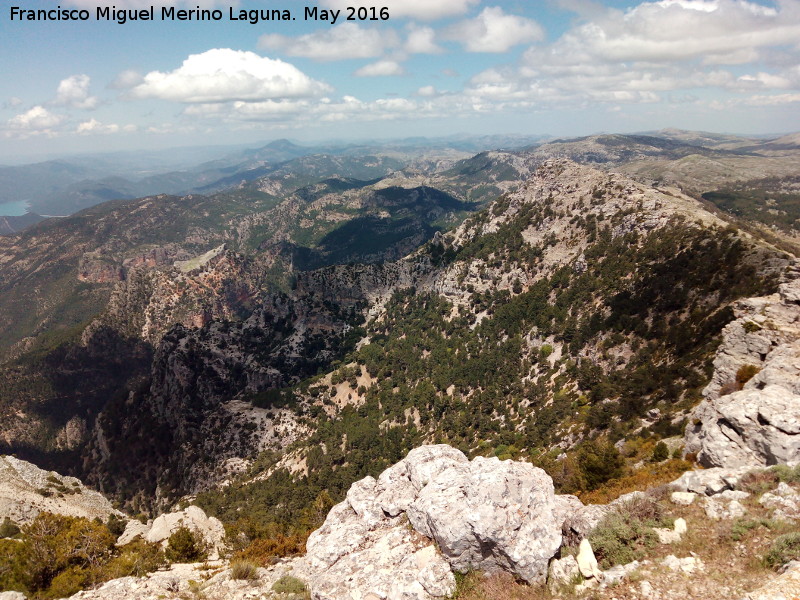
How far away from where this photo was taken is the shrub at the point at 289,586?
24609 millimetres

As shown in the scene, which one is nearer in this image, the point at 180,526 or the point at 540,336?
the point at 180,526

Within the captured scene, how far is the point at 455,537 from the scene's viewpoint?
2177 centimetres

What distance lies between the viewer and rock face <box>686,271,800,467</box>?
27.3 meters

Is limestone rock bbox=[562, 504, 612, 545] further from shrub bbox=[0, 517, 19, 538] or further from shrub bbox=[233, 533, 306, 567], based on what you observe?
shrub bbox=[0, 517, 19, 538]

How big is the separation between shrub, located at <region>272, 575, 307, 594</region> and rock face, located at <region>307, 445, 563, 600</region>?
0.73 meters

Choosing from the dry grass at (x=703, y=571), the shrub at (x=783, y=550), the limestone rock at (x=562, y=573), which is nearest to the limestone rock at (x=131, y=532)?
the dry grass at (x=703, y=571)

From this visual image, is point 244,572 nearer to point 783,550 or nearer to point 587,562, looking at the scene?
point 587,562

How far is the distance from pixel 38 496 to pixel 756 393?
97954mm

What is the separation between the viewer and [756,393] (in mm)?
31719

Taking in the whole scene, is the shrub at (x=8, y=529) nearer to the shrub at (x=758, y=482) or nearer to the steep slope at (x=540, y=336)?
the steep slope at (x=540, y=336)

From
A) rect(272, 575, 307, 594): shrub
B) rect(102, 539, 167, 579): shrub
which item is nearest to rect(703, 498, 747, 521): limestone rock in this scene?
rect(272, 575, 307, 594): shrub

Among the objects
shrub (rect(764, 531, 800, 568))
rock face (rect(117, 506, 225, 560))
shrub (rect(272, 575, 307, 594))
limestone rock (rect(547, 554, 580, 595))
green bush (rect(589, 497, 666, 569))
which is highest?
shrub (rect(764, 531, 800, 568))

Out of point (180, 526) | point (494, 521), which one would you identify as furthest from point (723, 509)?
point (180, 526)

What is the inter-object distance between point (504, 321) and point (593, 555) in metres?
109
